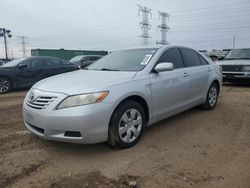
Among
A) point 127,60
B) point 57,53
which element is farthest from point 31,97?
point 57,53

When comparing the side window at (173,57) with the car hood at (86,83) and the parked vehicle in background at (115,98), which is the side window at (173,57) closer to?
the parked vehicle in background at (115,98)

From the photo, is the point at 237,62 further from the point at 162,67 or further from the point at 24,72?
the point at 24,72

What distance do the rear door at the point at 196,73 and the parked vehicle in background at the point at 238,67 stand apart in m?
5.00

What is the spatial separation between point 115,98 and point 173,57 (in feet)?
6.35

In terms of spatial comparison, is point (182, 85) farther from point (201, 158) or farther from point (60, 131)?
point (60, 131)

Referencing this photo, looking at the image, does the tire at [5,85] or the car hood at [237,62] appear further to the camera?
the car hood at [237,62]

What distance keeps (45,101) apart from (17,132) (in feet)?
4.87

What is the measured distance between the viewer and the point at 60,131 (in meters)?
3.25

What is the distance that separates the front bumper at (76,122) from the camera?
3146 mm

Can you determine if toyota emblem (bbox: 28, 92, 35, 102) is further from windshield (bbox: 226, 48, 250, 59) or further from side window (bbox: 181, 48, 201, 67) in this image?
windshield (bbox: 226, 48, 250, 59)

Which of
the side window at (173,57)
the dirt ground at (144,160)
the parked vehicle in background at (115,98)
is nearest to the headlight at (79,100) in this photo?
the parked vehicle in background at (115,98)

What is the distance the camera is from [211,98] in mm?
6016

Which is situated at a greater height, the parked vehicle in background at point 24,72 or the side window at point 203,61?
the side window at point 203,61

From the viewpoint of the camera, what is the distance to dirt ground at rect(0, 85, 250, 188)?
9.32ft
